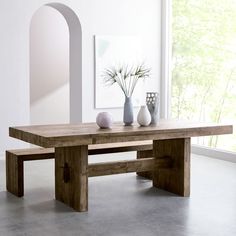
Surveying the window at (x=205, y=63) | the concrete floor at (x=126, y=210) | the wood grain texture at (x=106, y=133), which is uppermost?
the window at (x=205, y=63)

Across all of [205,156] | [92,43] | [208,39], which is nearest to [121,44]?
[92,43]

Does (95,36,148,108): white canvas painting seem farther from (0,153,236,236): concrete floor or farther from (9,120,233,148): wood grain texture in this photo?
(9,120,233,148): wood grain texture

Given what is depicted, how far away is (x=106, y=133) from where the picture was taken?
433 centimetres

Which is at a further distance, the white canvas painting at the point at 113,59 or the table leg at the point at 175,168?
the white canvas painting at the point at 113,59

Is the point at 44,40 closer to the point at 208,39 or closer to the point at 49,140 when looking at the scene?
the point at 208,39

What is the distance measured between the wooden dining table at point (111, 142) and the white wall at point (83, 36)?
7.34 ft

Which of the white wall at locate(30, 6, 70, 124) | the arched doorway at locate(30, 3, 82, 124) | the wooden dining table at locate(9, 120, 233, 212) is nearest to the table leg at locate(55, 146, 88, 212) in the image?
the wooden dining table at locate(9, 120, 233, 212)

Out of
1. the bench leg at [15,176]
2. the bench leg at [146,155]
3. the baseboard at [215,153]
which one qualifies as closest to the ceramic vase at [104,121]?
the bench leg at [15,176]

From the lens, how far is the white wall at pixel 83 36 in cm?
686

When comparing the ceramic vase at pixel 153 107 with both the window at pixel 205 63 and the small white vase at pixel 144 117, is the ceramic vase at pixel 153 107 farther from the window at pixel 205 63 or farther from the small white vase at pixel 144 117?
the window at pixel 205 63

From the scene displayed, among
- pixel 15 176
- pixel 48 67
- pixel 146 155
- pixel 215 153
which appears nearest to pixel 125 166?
pixel 146 155

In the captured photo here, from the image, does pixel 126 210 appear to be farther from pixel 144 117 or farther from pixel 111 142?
pixel 144 117

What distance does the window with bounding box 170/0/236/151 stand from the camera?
7039 millimetres

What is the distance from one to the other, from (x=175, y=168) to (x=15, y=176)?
155cm
